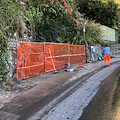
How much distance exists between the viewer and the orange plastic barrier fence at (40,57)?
630cm

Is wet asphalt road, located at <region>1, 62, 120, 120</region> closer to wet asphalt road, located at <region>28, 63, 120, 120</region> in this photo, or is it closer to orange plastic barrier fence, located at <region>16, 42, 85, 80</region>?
wet asphalt road, located at <region>28, 63, 120, 120</region>

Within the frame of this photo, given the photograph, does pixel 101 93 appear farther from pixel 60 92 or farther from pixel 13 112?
pixel 13 112

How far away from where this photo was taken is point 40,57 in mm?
7590

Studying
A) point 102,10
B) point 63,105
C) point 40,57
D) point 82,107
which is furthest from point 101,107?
point 102,10

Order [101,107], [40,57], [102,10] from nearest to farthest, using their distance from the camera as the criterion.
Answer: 1. [101,107]
2. [40,57]
3. [102,10]

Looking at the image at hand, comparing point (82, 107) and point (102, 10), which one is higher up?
point (102, 10)

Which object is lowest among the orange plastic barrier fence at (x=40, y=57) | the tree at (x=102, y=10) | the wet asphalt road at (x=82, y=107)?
the wet asphalt road at (x=82, y=107)

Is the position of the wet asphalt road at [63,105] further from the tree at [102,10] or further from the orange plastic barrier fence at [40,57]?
the tree at [102,10]

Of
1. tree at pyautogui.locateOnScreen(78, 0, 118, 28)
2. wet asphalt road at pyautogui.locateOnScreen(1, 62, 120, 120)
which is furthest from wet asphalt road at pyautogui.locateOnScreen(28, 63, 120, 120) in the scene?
tree at pyautogui.locateOnScreen(78, 0, 118, 28)

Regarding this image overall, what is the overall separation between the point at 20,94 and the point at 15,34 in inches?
115

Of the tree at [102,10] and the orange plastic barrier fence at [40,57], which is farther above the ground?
the tree at [102,10]

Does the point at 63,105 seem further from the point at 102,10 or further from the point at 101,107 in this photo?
the point at 102,10

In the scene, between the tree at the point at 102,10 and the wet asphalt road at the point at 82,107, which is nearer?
the wet asphalt road at the point at 82,107

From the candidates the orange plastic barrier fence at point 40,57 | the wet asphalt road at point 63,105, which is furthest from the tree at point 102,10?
the wet asphalt road at point 63,105
